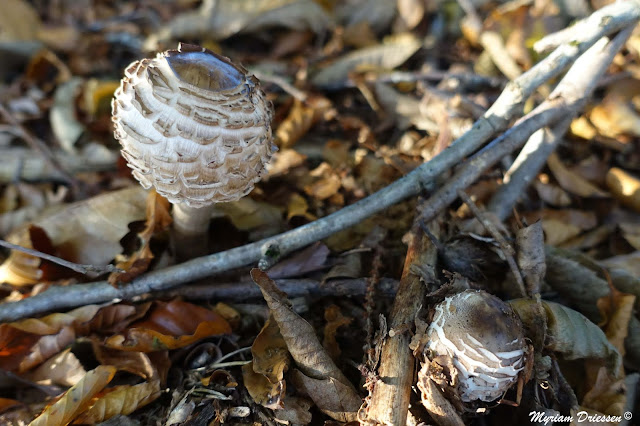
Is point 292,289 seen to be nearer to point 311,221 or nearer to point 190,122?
point 311,221

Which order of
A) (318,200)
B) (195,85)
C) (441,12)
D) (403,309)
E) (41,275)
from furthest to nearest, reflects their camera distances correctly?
(441,12), (318,200), (41,275), (403,309), (195,85)

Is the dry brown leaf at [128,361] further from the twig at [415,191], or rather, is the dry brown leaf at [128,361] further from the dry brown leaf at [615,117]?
the dry brown leaf at [615,117]

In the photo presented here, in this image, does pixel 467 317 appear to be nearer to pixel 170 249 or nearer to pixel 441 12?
pixel 170 249

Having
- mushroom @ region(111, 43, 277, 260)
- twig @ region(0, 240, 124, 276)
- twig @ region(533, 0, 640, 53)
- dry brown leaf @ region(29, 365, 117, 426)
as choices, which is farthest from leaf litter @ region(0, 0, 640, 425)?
twig @ region(533, 0, 640, 53)

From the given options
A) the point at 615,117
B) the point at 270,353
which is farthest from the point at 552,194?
the point at 270,353

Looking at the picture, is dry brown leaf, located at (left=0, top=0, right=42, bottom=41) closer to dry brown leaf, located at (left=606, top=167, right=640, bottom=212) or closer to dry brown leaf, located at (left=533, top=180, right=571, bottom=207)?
dry brown leaf, located at (left=533, top=180, right=571, bottom=207)

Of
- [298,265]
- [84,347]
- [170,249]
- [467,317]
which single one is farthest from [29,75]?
[467,317]
